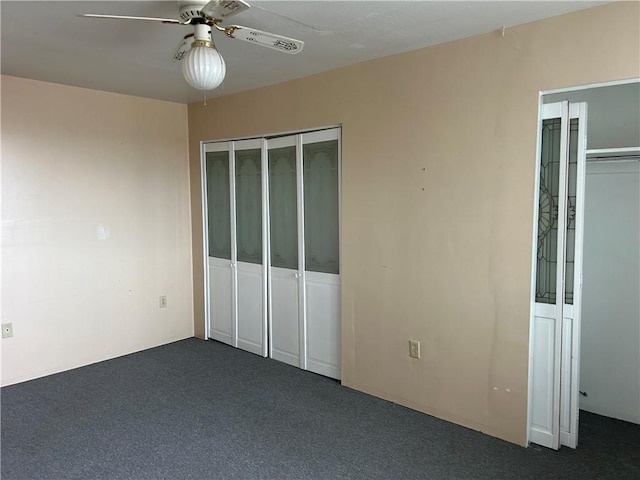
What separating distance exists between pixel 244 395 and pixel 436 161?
7.22 feet

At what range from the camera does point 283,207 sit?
4.11 metres

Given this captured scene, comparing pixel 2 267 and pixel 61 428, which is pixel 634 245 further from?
pixel 2 267

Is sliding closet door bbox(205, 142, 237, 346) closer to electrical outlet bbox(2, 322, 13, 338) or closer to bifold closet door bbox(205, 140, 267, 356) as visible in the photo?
bifold closet door bbox(205, 140, 267, 356)

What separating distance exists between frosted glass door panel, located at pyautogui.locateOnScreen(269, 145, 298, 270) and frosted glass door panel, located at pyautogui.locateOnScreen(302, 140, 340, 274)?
0.48 ft

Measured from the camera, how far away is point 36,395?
11.5 ft

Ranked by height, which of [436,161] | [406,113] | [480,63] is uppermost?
[480,63]

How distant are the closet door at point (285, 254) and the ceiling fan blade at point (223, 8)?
1.97 metres

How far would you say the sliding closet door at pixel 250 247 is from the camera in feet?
14.1

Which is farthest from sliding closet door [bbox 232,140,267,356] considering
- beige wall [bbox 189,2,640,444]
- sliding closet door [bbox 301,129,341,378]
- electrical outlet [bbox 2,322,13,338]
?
electrical outlet [bbox 2,322,13,338]

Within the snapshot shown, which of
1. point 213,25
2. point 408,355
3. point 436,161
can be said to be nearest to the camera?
point 213,25

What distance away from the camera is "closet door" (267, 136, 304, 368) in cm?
400

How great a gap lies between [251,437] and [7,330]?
227cm

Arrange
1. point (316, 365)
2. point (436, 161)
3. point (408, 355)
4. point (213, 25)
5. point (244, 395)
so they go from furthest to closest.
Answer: point (316, 365), point (244, 395), point (408, 355), point (436, 161), point (213, 25)

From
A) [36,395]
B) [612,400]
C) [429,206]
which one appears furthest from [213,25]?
[612,400]
